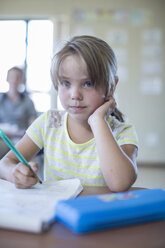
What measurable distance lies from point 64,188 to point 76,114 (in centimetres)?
31

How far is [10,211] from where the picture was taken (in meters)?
0.39

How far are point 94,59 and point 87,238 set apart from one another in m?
0.57

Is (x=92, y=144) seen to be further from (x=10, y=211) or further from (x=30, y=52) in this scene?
(x=30, y=52)

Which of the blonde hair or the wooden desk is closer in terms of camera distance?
the wooden desk

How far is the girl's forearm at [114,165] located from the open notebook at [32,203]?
0.10 metres

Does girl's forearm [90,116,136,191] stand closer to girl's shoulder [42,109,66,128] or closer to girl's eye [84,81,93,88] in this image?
girl's eye [84,81,93,88]

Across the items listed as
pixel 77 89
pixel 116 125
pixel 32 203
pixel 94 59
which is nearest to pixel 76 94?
pixel 77 89

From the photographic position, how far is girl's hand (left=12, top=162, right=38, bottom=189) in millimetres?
Answer: 570

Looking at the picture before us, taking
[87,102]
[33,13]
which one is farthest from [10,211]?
[33,13]

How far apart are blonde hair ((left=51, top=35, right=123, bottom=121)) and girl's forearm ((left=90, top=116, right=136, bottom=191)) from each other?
19 cm

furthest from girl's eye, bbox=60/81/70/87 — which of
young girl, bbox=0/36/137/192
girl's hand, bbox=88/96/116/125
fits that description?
girl's hand, bbox=88/96/116/125

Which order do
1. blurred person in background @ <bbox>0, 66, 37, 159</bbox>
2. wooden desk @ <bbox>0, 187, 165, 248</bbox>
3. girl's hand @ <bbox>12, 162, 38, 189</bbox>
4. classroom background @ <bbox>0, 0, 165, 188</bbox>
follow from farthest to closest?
classroom background @ <bbox>0, 0, 165, 188</bbox>, blurred person in background @ <bbox>0, 66, 37, 159</bbox>, girl's hand @ <bbox>12, 162, 38, 189</bbox>, wooden desk @ <bbox>0, 187, 165, 248</bbox>

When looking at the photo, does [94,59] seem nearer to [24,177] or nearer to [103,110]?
[103,110]

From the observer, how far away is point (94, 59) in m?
0.78
